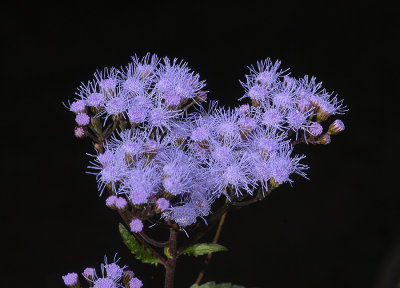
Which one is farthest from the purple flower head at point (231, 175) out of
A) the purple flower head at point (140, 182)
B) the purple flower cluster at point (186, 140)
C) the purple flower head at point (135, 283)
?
the purple flower head at point (135, 283)

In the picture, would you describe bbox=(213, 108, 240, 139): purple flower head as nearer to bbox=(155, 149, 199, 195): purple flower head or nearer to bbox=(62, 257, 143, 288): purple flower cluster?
bbox=(155, 149, 199, 195): purple flower head

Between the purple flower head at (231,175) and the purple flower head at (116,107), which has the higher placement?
the purple flower head at (116,107)

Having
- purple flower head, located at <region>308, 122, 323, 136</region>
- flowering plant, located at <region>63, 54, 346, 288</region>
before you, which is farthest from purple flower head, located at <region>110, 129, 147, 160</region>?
purple flower head, located at <region>308, 122, 323, 136</region>

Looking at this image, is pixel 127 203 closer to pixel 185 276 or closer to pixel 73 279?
pixel 73 279

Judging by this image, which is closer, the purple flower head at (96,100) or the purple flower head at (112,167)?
the purple flower head at (112,167)

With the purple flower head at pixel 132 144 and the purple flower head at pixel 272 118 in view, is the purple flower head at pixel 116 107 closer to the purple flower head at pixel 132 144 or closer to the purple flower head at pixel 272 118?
the purple flower head at pixel 132 144

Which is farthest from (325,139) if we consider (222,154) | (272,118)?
(222,154)
